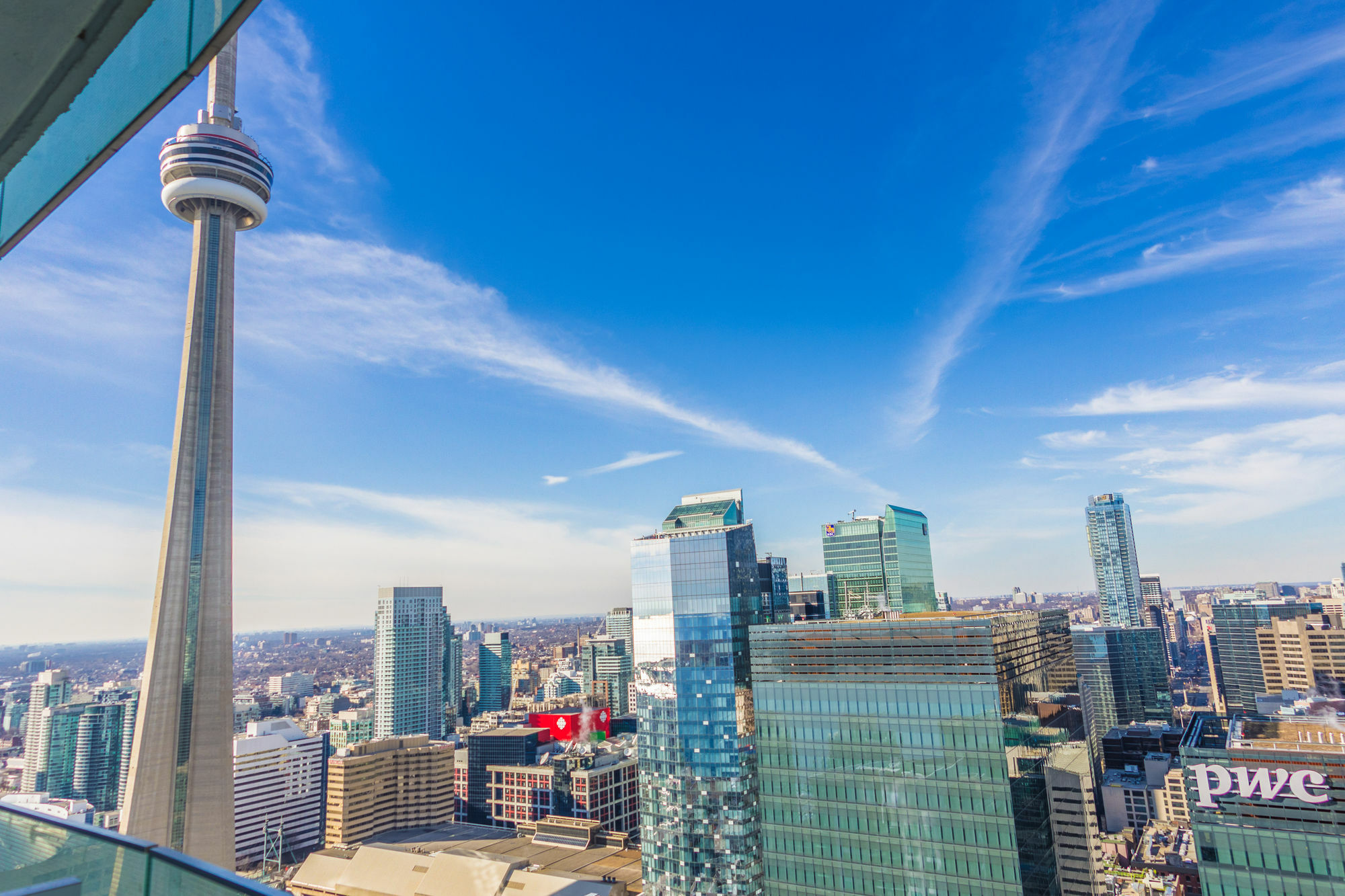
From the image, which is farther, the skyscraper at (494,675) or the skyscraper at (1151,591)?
the skyscraper at (1151,591)

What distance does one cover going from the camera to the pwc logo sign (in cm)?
2598

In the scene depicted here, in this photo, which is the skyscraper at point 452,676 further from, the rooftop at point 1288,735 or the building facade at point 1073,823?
the rooftop at point 1288,735

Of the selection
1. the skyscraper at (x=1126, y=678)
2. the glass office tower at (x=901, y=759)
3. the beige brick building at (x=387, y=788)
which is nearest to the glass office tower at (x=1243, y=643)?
the skyscraper at (x=1126, y=678)

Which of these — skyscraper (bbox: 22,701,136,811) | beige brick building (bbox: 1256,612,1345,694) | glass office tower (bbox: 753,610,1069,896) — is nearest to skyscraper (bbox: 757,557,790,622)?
glass office tower (bbox: 753,610,1069,896)

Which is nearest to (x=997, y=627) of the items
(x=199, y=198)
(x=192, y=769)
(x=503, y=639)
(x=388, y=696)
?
(x=192, y=769)

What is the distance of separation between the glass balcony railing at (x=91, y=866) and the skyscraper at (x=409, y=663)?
373ft

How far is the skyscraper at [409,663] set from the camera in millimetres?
108188

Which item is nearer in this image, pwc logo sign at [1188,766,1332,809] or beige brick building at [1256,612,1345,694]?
pwc logo sign at [1188,766,1332,809]

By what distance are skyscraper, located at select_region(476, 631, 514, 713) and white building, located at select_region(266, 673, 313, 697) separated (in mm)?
34165

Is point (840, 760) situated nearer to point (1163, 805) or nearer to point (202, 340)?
point (202, 340)

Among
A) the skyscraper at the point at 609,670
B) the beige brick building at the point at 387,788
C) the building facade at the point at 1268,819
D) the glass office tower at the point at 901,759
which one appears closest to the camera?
the building facade at the point at 1268,819

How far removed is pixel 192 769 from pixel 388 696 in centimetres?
7777

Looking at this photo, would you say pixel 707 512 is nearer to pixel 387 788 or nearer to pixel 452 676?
pixel 387 788

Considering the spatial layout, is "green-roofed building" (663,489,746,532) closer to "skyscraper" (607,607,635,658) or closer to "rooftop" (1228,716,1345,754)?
"rooftop" (1228,716,1345,754)
